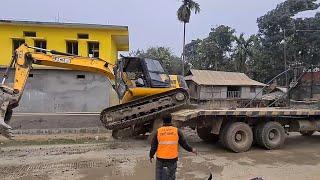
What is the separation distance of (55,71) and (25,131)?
388 cm

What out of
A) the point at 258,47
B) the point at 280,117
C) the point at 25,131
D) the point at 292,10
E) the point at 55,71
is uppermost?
the point at 292,10

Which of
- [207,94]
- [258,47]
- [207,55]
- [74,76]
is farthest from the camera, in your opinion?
[207,55]

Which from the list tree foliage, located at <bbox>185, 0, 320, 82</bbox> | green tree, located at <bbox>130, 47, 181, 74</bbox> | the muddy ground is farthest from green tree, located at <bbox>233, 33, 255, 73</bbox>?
the muddy ground

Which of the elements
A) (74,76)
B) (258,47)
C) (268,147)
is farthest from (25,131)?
(258,47)

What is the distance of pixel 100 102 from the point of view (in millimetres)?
21656

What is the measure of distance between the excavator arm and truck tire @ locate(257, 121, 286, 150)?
17.3 ft

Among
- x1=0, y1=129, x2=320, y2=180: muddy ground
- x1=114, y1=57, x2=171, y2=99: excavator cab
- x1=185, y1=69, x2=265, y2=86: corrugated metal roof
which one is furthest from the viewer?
x1=185, y1=69, x2=265, y2=86: corrugated metal roof

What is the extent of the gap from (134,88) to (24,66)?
141 inches

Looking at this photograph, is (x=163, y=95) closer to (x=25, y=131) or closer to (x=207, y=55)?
(x=25, y=131)

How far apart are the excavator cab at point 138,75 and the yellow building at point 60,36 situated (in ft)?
28.0

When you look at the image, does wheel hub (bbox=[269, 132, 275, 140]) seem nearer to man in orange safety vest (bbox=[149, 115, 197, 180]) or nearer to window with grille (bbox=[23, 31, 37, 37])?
man in orange safety vest (bbox=[149, 115, 197, 180])

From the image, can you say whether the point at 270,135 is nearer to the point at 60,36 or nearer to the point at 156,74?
the point at 156,74

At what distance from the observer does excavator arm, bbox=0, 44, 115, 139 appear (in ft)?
36.0

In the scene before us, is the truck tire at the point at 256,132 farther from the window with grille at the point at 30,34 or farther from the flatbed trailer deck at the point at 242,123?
the window with grille at the point at 30,34
